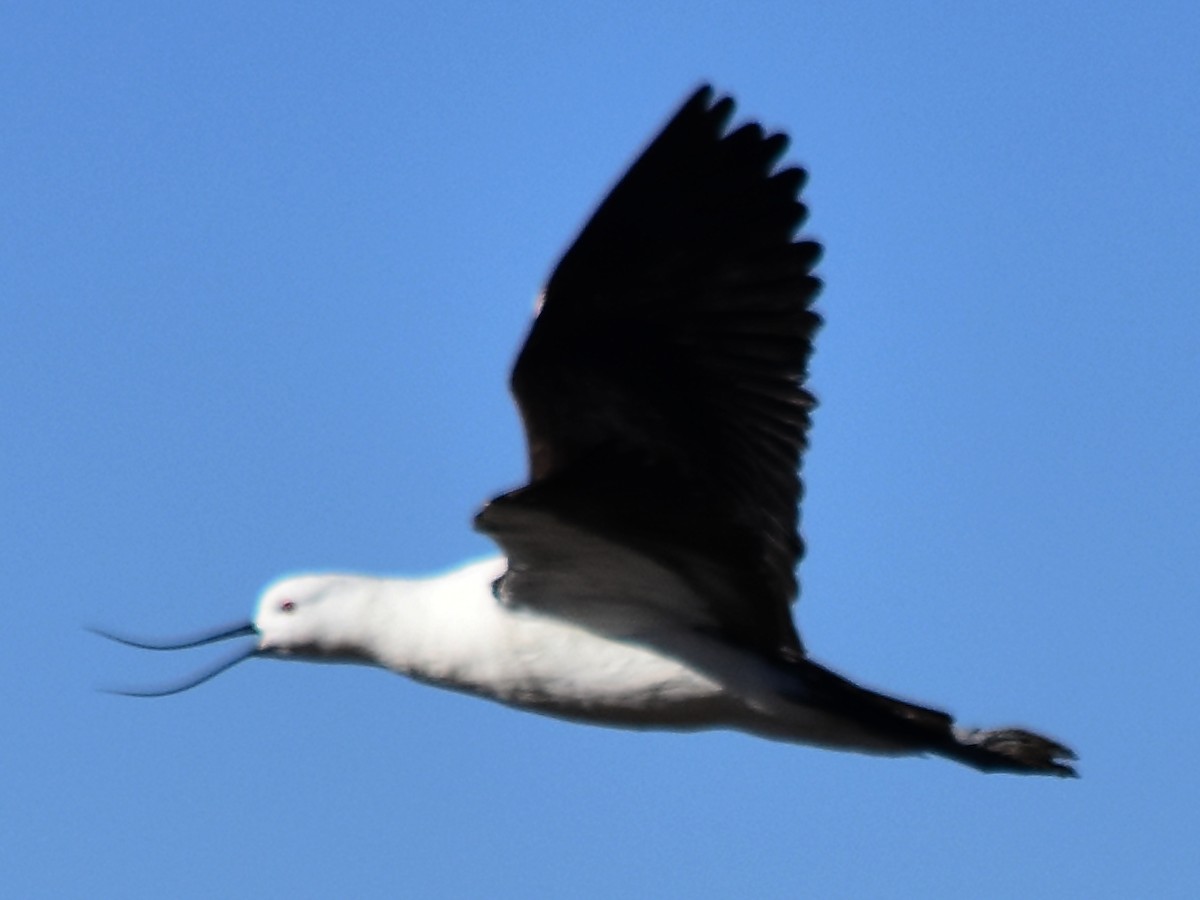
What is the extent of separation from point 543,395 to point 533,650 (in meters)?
0.90

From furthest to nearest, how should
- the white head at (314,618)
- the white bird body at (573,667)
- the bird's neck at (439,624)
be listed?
the white head at (314,618) → the bird's neck at (439,624) → the white bird body at (573,667)

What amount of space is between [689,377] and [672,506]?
1.39 ft

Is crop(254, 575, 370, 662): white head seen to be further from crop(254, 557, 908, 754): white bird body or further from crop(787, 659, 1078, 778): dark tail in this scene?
crop(787, 659, 1078, 778): dark tail

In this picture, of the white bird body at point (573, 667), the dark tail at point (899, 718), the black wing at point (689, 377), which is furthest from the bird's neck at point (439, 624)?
the dark tail at point (899, 718)

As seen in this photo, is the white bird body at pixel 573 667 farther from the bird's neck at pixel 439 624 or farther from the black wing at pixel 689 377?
the black wing at pixel 689 377

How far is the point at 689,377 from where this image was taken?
977 centimetres

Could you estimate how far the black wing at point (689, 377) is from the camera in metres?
9.45

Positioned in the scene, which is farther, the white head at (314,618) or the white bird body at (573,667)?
the white head at (314,618)

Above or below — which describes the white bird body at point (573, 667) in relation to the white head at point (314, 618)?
below

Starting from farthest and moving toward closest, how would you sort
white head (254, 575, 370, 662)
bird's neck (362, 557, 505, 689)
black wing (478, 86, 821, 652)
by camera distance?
1. white head (254, 575, 370, 662)
2. bird's neck (362, 557, 505, 689)
3. black wing (478, 86, 821, 652)

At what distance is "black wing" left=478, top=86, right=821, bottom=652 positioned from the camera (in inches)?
372

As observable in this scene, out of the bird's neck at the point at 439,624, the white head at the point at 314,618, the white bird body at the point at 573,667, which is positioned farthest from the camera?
the white head at the point at 314,618

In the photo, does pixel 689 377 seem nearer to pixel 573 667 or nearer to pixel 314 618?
pixel 573 667

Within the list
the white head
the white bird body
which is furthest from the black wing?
the white head
